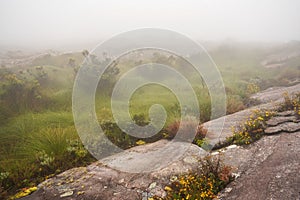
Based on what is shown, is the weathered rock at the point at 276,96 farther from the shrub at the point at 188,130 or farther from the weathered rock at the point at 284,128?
the shrub at the point at 188,130

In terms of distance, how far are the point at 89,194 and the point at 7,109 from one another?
592 centimetres

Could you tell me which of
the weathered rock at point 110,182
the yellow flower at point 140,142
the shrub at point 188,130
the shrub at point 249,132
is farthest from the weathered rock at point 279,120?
the yellow flower at point 140,142

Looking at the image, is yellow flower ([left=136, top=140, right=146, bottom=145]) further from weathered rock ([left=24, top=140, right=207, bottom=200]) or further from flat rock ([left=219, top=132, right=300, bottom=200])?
flat rock ([left=219, top=132, right=300, bottom=200])

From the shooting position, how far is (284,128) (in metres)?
6.40

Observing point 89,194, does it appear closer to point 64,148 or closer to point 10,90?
point 64,148

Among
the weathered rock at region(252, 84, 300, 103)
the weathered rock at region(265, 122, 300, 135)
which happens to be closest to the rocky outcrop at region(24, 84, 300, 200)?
the weathered rock at region(265, 122, 300, 135)

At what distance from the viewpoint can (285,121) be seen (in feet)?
22.7

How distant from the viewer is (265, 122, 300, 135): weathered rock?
20.6 feet

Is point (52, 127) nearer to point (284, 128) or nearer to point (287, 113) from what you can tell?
point (284, 128)

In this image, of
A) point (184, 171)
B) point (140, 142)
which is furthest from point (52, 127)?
point (184, 171)

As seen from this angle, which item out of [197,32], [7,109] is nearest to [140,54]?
[7,109]

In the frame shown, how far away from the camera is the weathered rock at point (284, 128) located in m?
6.29

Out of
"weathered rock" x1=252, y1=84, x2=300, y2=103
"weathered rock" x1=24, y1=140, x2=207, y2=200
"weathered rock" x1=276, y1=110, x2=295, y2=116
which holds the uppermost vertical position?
"weathered rock" x1=276, y1=110, x2=295, y2=116

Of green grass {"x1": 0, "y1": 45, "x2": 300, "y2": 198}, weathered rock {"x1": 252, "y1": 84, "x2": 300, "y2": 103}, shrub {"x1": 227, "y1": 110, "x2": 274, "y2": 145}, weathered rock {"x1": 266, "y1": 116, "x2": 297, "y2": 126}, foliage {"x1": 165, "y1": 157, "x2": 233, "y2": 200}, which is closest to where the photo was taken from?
foliage {"x1": 165, "y1": 157, "x2": 233, "y2": 200}
